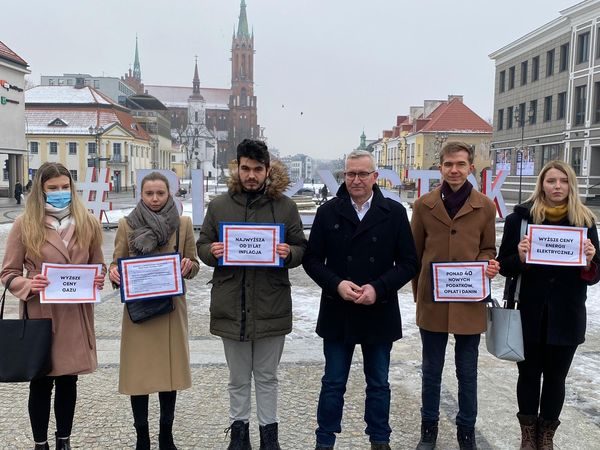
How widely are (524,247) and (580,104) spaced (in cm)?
4147

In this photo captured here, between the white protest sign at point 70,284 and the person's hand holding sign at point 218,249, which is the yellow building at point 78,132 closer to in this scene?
the white protest sign at point 70,284

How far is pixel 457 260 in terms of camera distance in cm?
416

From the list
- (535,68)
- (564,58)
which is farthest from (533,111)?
(564,58)

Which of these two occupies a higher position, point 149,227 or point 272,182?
point 272,182

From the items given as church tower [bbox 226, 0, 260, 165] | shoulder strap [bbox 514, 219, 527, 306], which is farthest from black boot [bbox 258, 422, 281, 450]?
church tower [bbox 226, 0, 260, 165]

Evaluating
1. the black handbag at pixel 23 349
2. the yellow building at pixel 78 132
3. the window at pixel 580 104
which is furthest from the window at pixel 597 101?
the yellow building at pixel 78 132

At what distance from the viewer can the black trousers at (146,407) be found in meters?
4.03

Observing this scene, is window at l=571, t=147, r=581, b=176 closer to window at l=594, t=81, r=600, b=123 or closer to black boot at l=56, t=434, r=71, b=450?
window at l=594, t=81, r=600, b=123

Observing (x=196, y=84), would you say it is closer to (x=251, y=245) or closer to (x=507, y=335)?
(x=251, y=245)

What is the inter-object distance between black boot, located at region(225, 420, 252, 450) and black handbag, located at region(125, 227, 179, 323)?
3.35 ft

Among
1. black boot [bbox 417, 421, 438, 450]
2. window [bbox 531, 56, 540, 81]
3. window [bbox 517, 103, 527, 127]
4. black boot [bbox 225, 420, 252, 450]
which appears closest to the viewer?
black boot [bbox 225, 420, 252, 450]

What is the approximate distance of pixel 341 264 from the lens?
4.01 metres

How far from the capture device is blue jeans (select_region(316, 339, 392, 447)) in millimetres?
4055

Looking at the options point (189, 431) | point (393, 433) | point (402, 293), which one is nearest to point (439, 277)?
point (393, 433)
